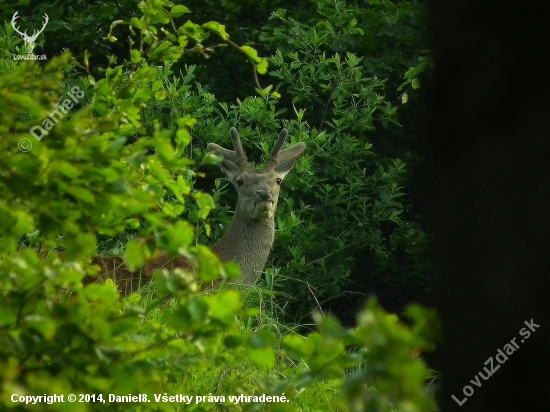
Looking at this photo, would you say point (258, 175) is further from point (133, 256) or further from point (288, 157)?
point (133, 256)

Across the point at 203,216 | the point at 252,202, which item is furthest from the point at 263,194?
the point at 203,216

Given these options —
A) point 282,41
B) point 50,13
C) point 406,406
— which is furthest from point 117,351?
point 50,13

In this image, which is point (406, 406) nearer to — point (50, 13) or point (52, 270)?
point (52, 270)

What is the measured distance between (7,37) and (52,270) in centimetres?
675

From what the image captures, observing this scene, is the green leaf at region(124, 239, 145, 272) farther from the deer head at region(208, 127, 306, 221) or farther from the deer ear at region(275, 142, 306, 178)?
the deer ear at region(275, 142, 306, 178)

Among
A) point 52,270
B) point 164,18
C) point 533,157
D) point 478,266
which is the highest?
point 533,157

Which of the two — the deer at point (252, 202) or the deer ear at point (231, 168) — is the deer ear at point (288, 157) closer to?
the deer at point (252, 202)

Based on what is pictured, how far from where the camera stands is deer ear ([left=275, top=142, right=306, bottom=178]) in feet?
30.2

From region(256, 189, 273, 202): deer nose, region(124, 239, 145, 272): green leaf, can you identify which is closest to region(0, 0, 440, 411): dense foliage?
region(124, 239, 145, 272): green leaf

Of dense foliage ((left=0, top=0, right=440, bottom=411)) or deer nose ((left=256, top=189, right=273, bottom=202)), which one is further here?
deer nose ((left=256, top=189, right=273, bottom=202))

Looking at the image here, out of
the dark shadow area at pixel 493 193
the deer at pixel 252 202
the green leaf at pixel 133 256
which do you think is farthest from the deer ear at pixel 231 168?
the dark shadow area at pixel 493 193

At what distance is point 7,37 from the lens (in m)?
9.12

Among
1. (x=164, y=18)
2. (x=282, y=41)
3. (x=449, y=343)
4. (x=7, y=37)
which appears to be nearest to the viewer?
(x=449, y=343)

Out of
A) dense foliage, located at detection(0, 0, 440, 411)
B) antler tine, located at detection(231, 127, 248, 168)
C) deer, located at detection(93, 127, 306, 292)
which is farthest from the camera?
antler tine, located at detection(231, 127, 248, 168)
